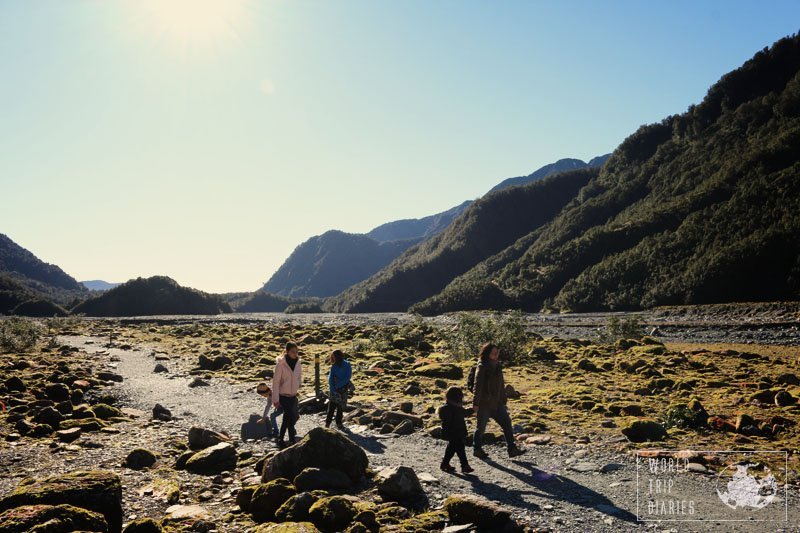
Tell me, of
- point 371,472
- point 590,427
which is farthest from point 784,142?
point 371,472

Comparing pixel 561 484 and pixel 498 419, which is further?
pixel 498 419

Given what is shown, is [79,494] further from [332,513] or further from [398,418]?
[398,418]

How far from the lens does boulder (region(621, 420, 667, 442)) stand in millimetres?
9859

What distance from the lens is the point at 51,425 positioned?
11844 mm

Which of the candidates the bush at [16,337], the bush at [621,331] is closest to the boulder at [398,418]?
the bush at [621,331]

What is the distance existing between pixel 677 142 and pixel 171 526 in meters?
140

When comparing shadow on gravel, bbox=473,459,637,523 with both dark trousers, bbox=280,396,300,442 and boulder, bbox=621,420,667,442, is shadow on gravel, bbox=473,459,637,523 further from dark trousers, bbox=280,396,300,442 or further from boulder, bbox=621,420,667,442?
dark trousers, bbox=280,396,300,442

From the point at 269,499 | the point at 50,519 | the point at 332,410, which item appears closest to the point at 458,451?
the point at 269,499

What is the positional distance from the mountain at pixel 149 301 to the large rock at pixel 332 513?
12437cm

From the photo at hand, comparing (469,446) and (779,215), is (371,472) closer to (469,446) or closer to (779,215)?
(469,446)

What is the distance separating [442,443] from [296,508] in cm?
450

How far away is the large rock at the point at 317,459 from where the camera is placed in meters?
7.88

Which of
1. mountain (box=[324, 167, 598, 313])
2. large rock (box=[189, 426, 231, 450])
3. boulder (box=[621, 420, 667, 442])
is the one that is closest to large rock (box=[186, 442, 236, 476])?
large rock (box=[189, 426, 231, 450])

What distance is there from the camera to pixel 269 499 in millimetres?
6953
